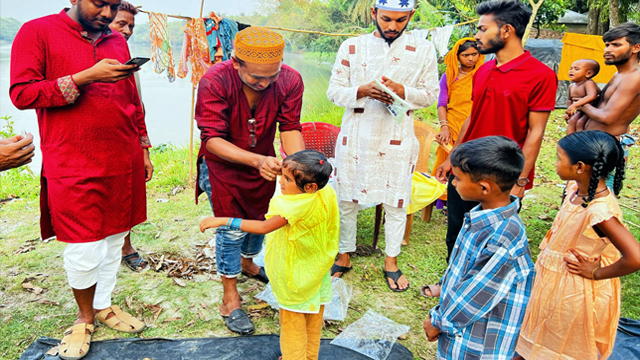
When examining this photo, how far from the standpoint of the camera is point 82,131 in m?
2.40

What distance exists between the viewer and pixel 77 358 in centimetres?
249

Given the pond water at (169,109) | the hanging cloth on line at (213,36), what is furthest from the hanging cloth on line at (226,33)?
the pond water at (169,109)

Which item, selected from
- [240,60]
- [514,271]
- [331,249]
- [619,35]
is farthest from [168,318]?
[619,35]

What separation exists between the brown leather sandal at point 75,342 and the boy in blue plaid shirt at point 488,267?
2.01 meters

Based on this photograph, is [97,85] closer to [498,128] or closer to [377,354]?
[377,354]

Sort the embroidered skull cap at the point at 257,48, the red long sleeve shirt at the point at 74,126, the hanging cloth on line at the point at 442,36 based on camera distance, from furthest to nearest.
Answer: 1. the hanging cloth on line at the point at 442,36
2. the embroidered skull cap at the point at 257,48
3. the red long sleeve shirt at the point at 74,126

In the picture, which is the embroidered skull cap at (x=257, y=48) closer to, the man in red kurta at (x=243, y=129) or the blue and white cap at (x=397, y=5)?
the man in red kurta at (x=243, y=129)

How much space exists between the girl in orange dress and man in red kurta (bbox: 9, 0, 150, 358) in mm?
2413

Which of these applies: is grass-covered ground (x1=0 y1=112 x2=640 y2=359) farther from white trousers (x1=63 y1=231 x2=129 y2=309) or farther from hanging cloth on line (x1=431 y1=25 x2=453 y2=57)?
hanging cloth on line (x1=431 y1=25 x2=453 y2=57)

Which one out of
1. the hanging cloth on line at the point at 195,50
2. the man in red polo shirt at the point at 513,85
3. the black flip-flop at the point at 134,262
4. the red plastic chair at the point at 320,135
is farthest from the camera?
the hanging cloth on line at the point at 195,50

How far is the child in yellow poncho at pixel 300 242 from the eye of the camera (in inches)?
84.7

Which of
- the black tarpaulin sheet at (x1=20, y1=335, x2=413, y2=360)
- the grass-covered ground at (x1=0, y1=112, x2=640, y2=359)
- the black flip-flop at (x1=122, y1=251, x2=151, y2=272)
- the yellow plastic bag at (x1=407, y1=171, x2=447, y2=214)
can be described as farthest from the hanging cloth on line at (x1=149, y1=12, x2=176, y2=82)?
the black tarpaulin sheet at (x1=20, y1=335, x2=413, y2=360)

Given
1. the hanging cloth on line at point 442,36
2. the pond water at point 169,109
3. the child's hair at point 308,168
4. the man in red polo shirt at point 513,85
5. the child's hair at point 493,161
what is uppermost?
the hanging cloth on line at point 442,36

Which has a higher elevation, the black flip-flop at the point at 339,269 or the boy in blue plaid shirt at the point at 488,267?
the boy in blue plaid shirt at the point at 488,267
